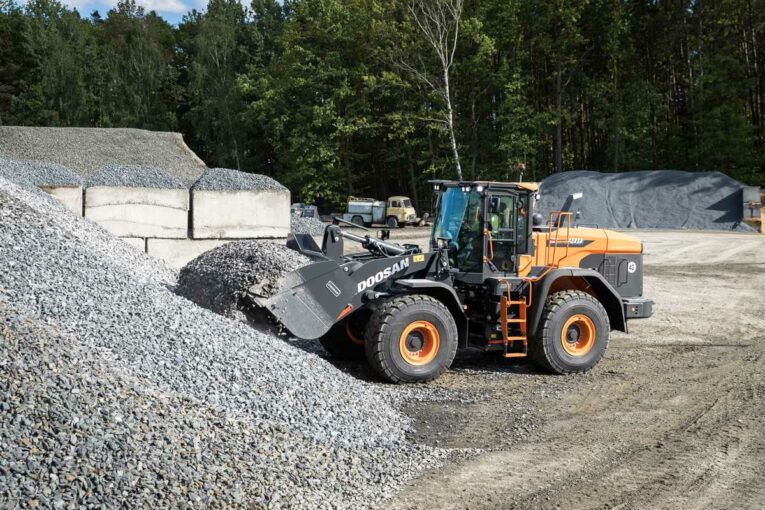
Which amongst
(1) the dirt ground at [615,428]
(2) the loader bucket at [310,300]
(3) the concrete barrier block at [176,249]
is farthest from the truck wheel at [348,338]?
(3) the concrete barrier block at [176,249]

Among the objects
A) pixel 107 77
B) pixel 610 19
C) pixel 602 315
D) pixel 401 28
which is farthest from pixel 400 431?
pixel 107 77

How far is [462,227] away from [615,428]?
3067mm

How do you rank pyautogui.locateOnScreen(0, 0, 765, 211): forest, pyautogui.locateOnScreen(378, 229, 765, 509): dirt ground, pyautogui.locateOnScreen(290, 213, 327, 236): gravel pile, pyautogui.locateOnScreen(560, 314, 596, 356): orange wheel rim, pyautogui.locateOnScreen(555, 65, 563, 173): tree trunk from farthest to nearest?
pyautogui.locateOnScreen(555, 65, 563, 173): tree trunk, pyautogui.locateOnScreen(0, 0, 765, 211): forest, pyautogui.locateOnScreen(290, 213, 327, 236): gravel pile, pyautogui.locateOnScreen(560, 314, 596, 356): orange wheel rim, pyautogui.locateOnScreen(378, 229, 765, 509): dirt ground

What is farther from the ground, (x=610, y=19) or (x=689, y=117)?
(x=610, y=19)

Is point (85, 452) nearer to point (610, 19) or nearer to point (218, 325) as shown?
point (218, 325)

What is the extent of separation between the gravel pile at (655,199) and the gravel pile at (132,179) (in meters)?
18.5

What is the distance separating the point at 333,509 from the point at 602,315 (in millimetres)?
5344

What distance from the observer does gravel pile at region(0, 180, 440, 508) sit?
15.7 ft

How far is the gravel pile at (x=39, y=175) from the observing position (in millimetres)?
14961

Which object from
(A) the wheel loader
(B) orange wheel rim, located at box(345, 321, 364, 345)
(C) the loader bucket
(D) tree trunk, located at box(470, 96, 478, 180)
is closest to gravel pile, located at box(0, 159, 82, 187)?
(A) the wheel loader

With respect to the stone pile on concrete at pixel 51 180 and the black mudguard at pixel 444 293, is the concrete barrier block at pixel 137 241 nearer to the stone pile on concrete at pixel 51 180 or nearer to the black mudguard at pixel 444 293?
the stone pile on concrete at pixel 51 180

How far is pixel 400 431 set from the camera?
6.98 meters

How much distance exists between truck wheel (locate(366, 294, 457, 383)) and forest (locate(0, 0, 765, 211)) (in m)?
25.3

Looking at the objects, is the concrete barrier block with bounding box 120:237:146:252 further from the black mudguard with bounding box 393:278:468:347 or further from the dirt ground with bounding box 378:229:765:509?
the black mudguard with bounding box 393:278:468:347
